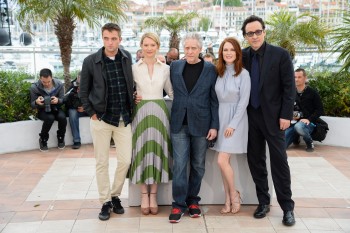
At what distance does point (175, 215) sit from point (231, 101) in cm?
111

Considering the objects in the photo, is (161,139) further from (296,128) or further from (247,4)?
(247,4)

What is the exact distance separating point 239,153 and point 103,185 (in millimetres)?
1256

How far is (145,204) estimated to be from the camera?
4195mm

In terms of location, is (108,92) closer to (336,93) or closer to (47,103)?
(47,103)

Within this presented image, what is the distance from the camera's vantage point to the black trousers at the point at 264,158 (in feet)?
A: 12.8

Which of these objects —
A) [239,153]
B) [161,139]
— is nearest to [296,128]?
[239,153]

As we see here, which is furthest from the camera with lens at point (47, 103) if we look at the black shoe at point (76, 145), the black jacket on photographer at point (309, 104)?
the black jacket on photographer at point (309, 104)

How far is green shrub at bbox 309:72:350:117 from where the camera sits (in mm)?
7008

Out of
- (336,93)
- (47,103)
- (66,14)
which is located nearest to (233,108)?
(47,103)

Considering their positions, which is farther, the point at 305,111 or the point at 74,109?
the point at 74,109

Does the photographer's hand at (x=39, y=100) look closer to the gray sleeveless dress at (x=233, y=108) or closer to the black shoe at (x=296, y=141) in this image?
the gray sleeveless dress at (x=233, y=108)

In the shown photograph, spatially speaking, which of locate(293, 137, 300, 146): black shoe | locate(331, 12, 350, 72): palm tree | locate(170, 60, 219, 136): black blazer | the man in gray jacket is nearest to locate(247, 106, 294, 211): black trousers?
locate(170, 60, 219, 136): black blazer

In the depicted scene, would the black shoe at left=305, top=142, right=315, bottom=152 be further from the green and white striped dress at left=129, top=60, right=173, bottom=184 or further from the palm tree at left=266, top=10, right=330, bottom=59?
the green and white striped dress at left=129, top=60, right=173, bottom=184

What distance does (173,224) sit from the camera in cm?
398
